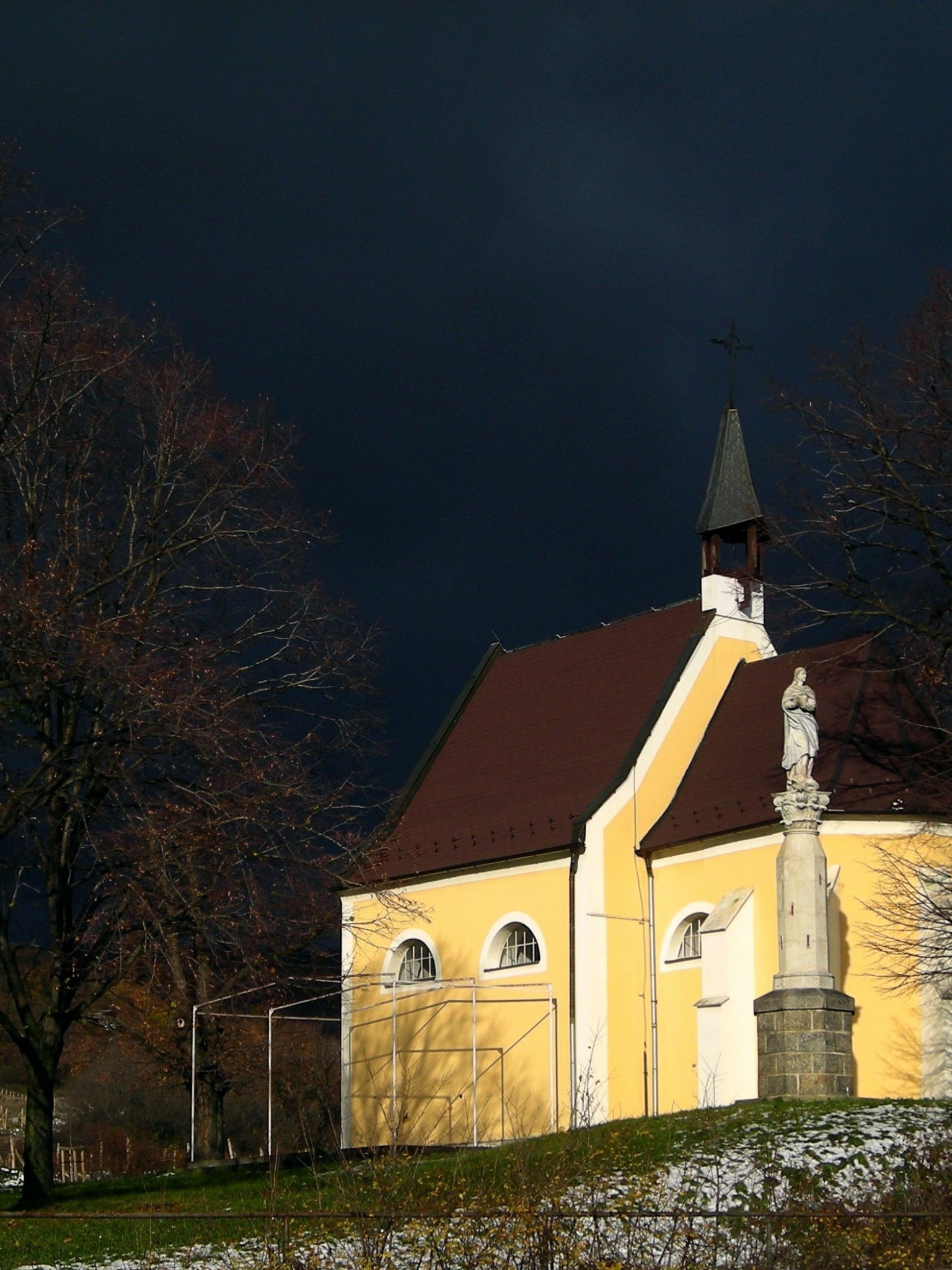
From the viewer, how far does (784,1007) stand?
20.3 meters

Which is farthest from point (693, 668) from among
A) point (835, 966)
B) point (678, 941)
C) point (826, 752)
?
point (835, 966)

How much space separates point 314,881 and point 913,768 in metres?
9.46

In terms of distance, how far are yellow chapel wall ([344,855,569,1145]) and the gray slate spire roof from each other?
7.16m

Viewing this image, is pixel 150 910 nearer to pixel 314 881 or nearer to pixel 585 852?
pixel 314 881

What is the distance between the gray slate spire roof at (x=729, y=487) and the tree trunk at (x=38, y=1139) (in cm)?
1557

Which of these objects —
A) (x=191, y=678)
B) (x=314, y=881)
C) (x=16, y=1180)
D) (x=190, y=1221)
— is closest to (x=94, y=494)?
(x=191, y=678)

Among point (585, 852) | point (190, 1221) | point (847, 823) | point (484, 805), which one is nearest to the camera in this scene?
point (190, 1221)

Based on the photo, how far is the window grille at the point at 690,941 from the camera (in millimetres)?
25578

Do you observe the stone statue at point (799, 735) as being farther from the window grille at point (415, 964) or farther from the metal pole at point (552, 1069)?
the window grille at point (415, 964)

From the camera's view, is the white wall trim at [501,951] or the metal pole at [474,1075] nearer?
the metal pole at [474,1075]

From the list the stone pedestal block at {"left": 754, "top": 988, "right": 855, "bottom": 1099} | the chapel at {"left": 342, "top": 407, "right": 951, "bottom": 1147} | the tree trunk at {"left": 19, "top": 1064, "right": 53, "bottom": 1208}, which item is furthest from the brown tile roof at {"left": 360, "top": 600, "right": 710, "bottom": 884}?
the tree trunk at {"left": 19, "top": 1064, "right": 53, "bottom": 1208}

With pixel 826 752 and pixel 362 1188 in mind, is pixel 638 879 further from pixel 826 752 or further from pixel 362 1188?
pixel 362 1188

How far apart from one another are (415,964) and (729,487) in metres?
9.82

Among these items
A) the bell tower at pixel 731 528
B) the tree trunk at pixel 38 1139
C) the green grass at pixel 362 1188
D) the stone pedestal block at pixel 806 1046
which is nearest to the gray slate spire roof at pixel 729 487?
the bell tower at pixel 731 528
